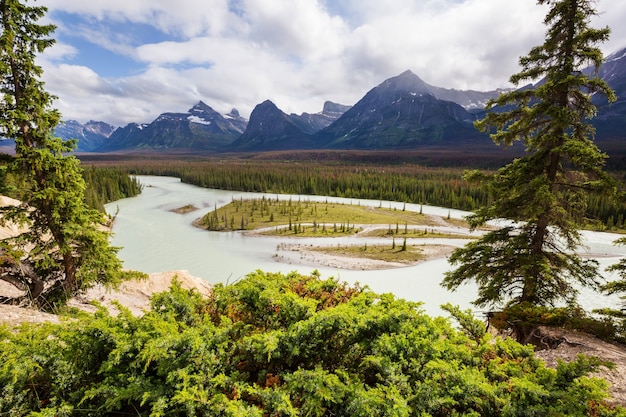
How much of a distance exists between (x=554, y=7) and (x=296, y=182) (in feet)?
345

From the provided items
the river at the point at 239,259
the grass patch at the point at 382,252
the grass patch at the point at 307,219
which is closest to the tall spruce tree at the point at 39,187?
the river at the point at 239,259

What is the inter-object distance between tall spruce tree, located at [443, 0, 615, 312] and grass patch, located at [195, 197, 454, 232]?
38.3 meters

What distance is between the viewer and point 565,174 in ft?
40.8

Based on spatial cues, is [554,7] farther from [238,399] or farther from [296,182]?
[296,182]

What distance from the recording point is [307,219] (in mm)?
61594

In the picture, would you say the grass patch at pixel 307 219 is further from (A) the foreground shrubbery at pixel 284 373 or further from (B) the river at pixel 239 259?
(A) the foreground shrubbery at pixel 284 373

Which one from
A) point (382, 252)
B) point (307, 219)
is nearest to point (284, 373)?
point (382, 252)

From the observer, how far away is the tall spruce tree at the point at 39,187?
34.4 feet

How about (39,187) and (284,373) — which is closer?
(284,373)

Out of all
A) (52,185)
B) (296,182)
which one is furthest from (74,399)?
(296,182)

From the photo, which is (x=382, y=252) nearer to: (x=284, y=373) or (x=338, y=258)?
(x=338, y=258)

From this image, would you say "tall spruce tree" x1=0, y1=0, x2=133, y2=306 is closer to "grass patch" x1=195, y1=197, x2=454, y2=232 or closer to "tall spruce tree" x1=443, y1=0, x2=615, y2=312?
"tall spruce tree" x1=443, y1=0, x2=615, y2=312

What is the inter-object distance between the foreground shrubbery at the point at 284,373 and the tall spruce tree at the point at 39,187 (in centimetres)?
716

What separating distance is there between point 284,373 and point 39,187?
1183 cm
